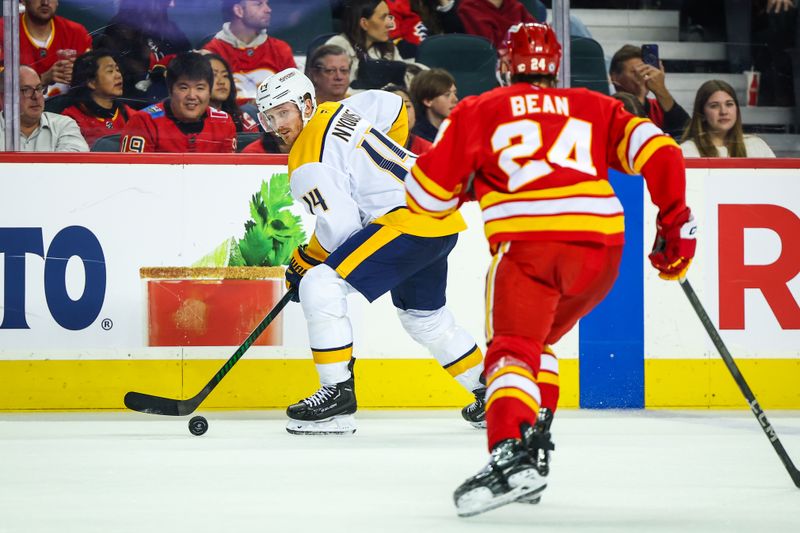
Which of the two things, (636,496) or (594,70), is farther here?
(594,70)

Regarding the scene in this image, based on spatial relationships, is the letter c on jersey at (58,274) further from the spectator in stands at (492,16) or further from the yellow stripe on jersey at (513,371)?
the yellow stripe on jersey at (513,371)

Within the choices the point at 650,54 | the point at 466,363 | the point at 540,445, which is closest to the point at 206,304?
the point at 466,363

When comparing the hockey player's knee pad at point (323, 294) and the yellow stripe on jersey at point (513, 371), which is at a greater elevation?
the hockey player's knee pad at point (323, 294)

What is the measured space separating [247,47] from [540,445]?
9.30ft

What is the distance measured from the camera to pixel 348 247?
13.9 feet

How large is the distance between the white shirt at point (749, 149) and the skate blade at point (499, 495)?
111 inches

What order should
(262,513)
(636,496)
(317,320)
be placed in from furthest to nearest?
1. (317,320)
2. (636,496)
3. (262,513)

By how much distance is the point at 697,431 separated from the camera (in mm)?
4281

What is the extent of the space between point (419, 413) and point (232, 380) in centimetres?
72

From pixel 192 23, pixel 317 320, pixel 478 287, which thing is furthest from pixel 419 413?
pixel 192 23

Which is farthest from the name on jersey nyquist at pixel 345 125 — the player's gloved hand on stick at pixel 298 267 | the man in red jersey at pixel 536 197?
the man in red jersey at pixel 536 197

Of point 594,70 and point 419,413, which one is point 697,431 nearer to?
point 419,413

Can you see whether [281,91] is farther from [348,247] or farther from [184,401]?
[184,401]

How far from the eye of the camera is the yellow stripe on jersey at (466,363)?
4.41m
